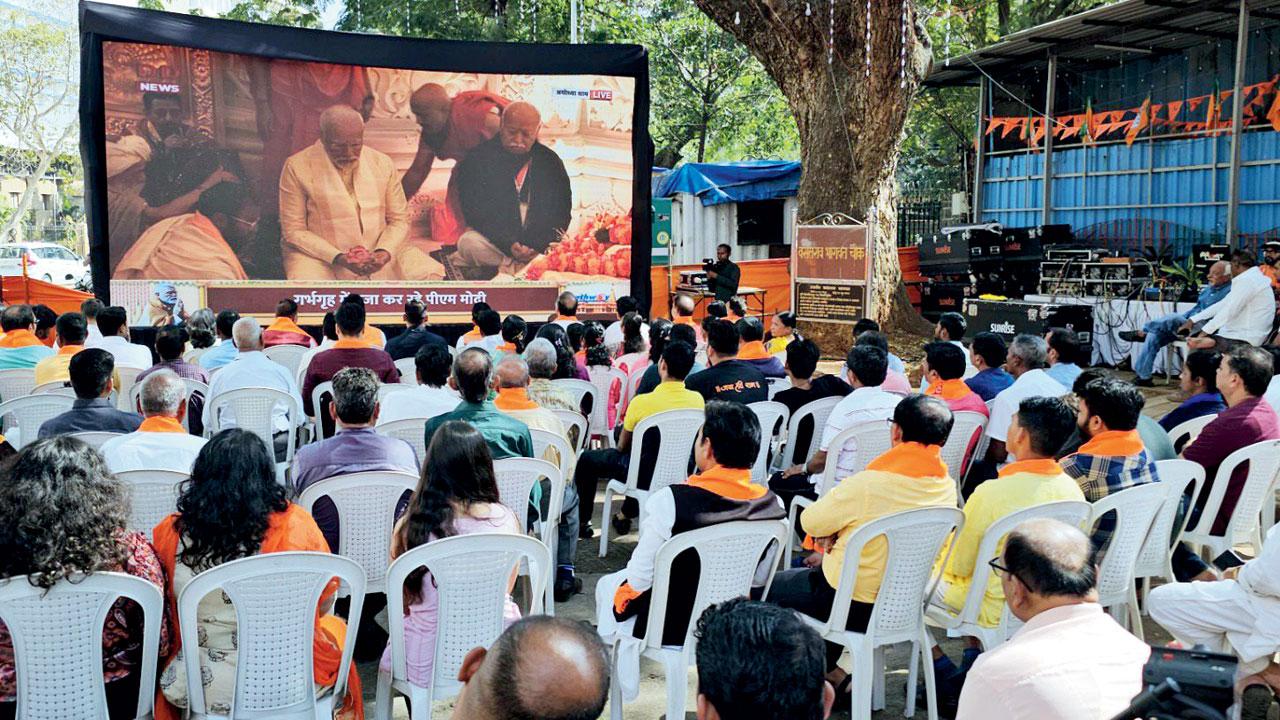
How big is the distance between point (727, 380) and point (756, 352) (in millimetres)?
894

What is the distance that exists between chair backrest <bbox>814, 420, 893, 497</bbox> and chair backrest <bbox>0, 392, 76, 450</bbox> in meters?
3.63

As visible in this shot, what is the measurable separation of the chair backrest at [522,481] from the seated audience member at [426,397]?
943 millimetres

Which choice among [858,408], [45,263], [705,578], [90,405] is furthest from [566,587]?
[45,263]

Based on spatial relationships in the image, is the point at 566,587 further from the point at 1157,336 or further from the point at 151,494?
the point at 1157,336

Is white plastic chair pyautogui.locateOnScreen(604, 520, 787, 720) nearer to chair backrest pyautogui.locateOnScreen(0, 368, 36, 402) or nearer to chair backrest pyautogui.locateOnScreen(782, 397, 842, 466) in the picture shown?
chair backrest pyautogui.locateOnScreen(782, 397, 842, 466)

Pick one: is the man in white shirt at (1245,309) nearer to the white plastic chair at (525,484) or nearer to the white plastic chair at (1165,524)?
the white plastic chair at (1165,524)

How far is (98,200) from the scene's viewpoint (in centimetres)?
1039

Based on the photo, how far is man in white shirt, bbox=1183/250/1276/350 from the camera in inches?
353

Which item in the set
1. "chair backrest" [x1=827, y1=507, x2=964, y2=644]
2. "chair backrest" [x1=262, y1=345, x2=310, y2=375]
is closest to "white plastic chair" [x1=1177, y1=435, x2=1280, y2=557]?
"chair backrest" [x1=827, y1=507, x2=964, y2=644]

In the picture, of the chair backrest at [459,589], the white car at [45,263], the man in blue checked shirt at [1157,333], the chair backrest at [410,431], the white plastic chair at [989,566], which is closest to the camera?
the chair backrest at [459,589]

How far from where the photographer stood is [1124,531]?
11.9 ft

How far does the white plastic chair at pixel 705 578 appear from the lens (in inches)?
125

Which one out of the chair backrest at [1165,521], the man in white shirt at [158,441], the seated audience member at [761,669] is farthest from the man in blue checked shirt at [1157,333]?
the seated audience member at [761,669]

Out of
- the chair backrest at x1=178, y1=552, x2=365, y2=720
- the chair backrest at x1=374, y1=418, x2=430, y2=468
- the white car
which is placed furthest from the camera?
the white car
